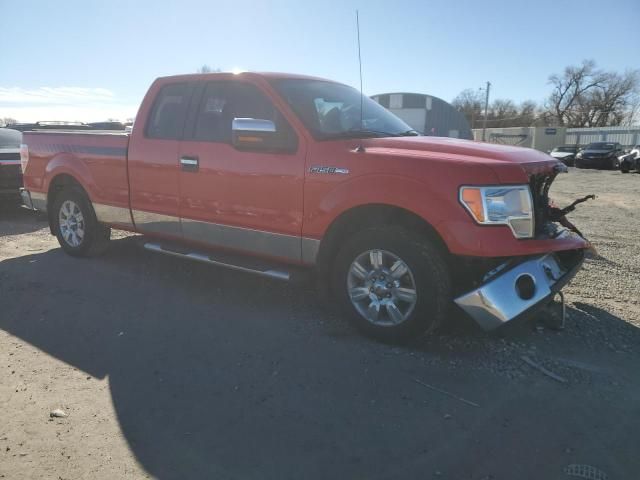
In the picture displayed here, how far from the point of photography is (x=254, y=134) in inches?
157

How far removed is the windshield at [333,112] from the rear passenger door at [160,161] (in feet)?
3.80

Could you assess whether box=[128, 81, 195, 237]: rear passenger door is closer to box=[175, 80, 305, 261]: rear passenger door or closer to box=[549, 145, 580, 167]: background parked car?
box=[175, 80, 305, 261]: rear passenger door

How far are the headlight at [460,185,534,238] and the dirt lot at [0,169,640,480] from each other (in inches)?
36.0

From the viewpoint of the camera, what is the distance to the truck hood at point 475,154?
3.30 m

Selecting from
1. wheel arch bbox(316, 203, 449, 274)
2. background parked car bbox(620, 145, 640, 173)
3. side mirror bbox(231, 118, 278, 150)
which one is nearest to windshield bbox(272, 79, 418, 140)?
side mirror bbox(231, 118, 278, 150)

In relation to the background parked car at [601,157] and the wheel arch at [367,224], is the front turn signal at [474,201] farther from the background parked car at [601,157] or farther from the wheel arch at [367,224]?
the background parked car at [601,157]

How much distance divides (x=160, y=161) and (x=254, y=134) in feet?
4.36

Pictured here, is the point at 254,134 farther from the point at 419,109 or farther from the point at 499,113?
the point at 499,113

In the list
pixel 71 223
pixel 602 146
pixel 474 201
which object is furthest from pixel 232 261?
pixel 602 146

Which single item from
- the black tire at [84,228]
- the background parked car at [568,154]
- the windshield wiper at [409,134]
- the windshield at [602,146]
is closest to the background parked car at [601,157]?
the windshield at [602,146]

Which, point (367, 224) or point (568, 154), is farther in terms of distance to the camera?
point (568, 154)

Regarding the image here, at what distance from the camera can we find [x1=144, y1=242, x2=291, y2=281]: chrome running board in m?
4.08

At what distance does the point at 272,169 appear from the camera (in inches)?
161

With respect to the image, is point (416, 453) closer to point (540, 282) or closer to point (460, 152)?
point (540, 282)
